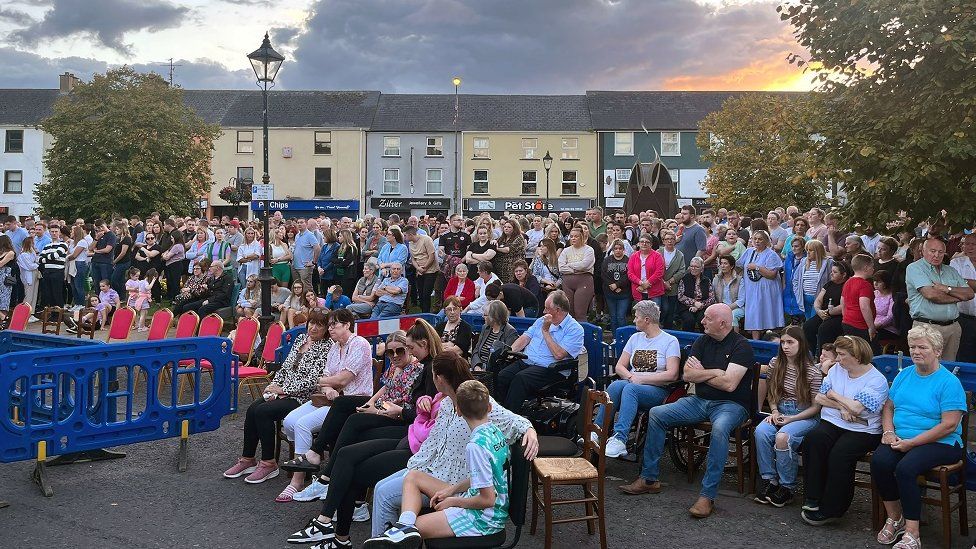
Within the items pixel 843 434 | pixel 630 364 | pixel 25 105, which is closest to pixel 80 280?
pixel 630 364

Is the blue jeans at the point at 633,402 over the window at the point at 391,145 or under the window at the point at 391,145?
under

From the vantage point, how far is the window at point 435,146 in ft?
204

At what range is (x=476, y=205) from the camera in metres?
61.7

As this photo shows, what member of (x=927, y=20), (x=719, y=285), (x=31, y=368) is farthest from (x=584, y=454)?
(x=719, y=285)

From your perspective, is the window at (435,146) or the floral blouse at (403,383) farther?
the window at (435,146)

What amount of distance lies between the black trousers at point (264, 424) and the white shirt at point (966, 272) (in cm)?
739

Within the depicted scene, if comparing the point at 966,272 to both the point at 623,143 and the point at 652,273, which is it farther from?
the point at 623,143

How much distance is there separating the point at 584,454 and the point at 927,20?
6.47 meters

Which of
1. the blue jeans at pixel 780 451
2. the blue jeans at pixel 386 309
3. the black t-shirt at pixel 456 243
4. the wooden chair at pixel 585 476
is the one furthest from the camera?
the black t-shirt at pixel 456 243

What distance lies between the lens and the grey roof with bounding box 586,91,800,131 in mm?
61438

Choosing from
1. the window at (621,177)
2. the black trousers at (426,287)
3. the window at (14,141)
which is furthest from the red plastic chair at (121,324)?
the window at (14,141)

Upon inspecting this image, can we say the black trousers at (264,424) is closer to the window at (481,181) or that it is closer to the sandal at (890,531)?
the sandal at (890,531)

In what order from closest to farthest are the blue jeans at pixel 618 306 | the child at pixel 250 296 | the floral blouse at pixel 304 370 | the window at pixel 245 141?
the floral blouse at pixel 304 370 < the blue jeans at pixel 618 306 < the child at pixel 250 296 < the window at pixel 245 141

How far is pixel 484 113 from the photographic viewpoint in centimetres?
6341
